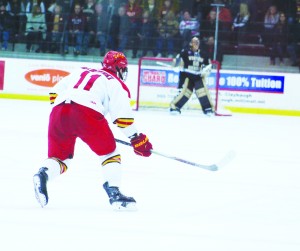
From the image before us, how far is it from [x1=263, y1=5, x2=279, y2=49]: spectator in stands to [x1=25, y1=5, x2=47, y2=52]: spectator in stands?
138 inches

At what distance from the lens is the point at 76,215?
13.1ft

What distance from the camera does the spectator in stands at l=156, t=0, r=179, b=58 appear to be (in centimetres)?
1255

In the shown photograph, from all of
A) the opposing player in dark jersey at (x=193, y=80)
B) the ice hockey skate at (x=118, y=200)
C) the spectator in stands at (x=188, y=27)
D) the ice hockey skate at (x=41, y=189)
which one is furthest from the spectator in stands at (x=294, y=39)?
the ice hockey skate at (x=41, y=189)

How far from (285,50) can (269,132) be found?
3.47 m

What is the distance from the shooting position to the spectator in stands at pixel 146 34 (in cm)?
1252

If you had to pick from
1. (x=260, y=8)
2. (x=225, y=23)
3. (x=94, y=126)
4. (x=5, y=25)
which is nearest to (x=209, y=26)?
(x=225, y=23)

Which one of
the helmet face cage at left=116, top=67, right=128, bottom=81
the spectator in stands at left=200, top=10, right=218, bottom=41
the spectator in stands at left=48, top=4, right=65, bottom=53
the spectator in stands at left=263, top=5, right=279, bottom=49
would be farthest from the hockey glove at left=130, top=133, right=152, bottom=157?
the spectator in stands at left=48, top=4, right=65, bottom=53

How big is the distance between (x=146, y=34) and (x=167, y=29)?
1.12 ft

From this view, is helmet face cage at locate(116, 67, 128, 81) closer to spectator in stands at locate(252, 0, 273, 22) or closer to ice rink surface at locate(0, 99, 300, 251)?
ice rink surface at locate(0, 99, 300, 251)

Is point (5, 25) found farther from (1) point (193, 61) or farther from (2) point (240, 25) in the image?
(2) point (240, 25)

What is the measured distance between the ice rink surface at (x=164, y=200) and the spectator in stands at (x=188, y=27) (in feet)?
14.3

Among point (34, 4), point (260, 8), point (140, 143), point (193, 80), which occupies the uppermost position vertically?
point (260, 8)

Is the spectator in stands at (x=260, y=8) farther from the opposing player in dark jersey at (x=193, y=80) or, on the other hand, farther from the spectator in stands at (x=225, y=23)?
the opposing player in dark jersey at (x=193, y=80)

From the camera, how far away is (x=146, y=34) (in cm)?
1255
